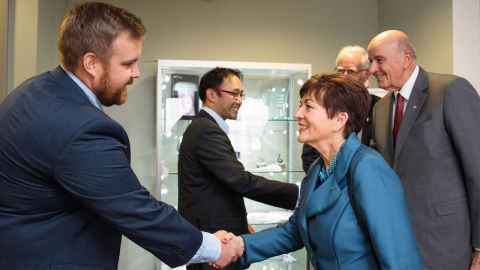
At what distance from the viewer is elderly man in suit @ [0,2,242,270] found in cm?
121

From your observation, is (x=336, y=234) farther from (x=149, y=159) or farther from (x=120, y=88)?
(x=149, y=159)

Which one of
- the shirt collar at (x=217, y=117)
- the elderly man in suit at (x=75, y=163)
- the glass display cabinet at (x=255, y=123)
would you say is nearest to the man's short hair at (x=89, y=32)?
the elderly man in suit at (x=75, y=163)

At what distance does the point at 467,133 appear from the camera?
186 centimetres

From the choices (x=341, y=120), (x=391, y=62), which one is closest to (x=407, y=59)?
(x=391, y=62)

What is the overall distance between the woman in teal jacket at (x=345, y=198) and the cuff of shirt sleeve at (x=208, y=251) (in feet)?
0.85

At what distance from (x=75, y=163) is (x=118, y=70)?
316 mm

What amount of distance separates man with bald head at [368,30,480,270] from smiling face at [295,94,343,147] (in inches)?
20.1

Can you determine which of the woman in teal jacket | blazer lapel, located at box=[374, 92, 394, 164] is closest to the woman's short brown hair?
the woman in teal jacket

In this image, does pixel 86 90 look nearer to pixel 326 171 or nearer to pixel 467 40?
pixel 326 171

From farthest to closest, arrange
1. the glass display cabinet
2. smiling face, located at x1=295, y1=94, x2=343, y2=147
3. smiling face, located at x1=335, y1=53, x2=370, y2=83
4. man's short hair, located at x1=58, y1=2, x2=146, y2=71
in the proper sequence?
the glass display cabinet
smiling face, located at x1=335, y1=53, x2=370, y2=83
smiling face, located at x1=295, y1=94, x2=343, y2=147
man's short hair, located at x1=58, y1=2, x2=146, y2=71

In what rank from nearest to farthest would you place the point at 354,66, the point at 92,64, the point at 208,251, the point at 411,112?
the point at 92,64, the point at 208,251, the point at 411,112, the point at 354,66

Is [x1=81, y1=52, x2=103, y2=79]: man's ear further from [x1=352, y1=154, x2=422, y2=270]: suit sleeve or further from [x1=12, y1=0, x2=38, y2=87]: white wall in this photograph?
[x1=12, y1=0, x2=38, y2=87]: white wall

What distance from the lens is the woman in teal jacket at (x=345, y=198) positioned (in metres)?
1.37

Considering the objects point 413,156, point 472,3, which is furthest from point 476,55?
point 413,156
